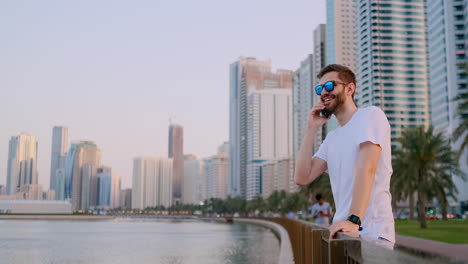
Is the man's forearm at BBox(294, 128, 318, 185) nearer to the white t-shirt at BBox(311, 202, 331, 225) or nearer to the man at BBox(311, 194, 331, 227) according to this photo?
the man at BBox(311, 194, 331, 227)

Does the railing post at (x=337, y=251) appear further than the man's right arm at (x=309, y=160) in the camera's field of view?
No

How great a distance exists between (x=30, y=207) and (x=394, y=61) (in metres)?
120

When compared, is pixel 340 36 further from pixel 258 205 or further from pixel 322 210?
pixel 322 210

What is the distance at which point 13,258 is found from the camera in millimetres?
21031

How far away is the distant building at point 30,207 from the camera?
18512cm

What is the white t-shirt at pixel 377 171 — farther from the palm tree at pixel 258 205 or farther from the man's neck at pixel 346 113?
the palm tree at pixel 258 205

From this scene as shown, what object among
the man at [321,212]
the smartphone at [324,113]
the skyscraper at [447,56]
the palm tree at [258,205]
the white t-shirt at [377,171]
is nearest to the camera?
the white t-shirt at [377,171]

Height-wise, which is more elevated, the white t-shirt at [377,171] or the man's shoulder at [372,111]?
the man's shoulder at [372,111]

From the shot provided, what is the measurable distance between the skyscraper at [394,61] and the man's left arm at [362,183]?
15523cm

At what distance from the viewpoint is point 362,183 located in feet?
9.62

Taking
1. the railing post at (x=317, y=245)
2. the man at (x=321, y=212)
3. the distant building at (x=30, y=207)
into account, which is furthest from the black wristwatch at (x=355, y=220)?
the distant building at (x=30, y=207)

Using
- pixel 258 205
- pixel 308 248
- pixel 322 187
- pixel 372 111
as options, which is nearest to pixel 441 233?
pixel 308 248

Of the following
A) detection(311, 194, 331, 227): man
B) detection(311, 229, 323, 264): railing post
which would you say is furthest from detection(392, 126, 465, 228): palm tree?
detection(311, 229, 323, 264): railing post

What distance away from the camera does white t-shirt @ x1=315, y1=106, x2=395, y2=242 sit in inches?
118
